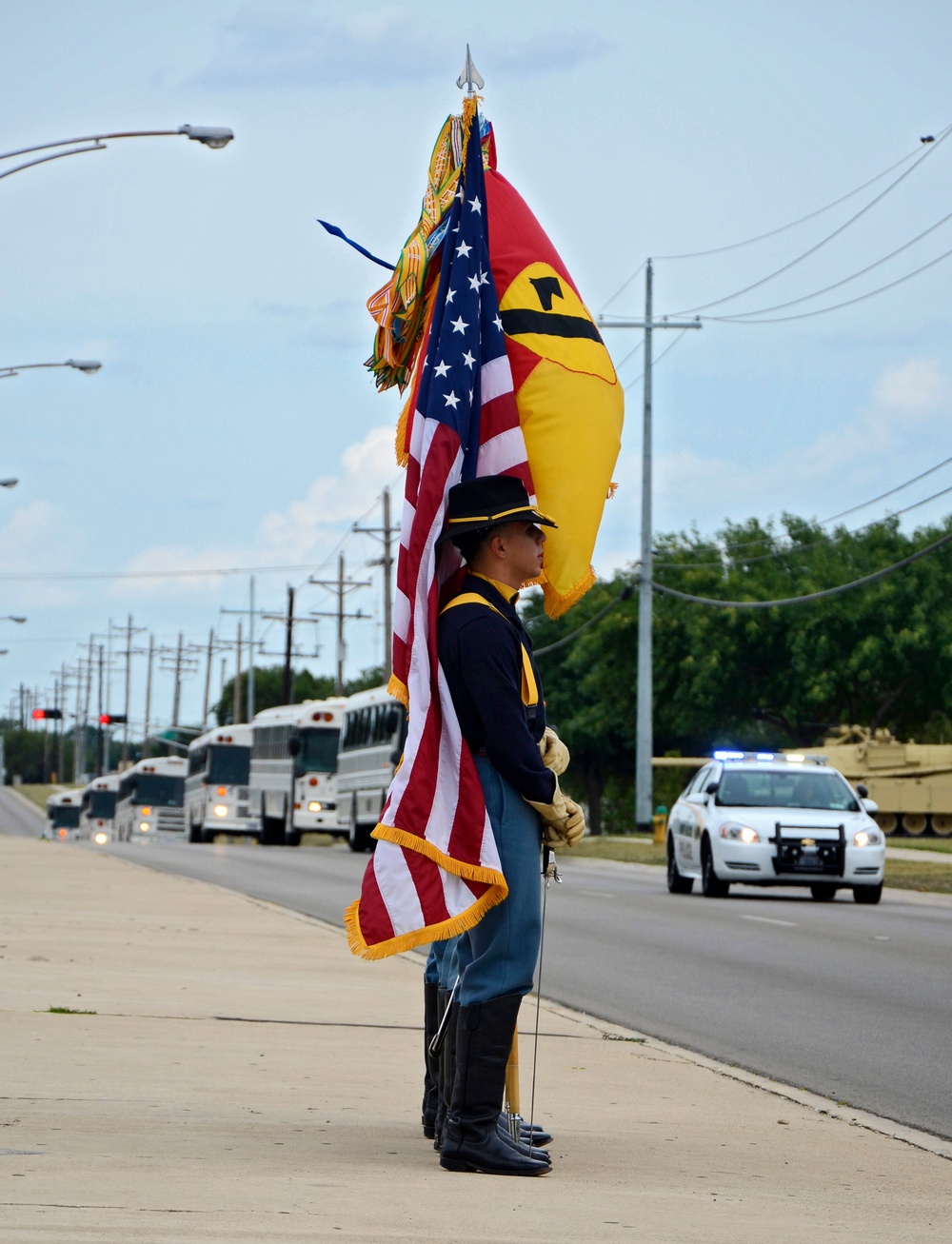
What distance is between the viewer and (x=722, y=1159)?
649 centimetres

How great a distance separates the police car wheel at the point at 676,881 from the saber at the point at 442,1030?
19.6 meters

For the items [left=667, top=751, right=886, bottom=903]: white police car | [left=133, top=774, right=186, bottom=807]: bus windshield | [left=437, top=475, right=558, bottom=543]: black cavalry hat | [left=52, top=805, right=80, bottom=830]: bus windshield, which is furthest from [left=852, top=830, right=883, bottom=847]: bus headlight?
[left=52, top=805, right=80, bottom=830]: bus windshield

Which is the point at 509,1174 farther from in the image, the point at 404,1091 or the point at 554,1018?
the point at 554,1018

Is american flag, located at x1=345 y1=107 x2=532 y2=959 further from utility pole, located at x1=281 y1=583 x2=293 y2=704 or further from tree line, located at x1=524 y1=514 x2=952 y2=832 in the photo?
utility pole, located at x1=281 y1=583 x2=293 y2=704

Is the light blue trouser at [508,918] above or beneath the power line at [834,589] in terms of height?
beneath

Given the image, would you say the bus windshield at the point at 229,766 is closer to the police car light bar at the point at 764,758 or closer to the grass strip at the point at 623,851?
the grass strip at the point at 623,851

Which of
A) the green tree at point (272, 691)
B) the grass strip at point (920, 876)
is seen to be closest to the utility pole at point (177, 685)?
the green tree at point (272, 691)

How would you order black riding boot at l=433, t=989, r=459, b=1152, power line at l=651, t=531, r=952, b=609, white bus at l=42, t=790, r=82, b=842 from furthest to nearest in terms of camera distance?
1. white bus at l=42, t=790, r=82, b=842
2. power line at l=651, t=531, r=952, b=609
3. black riding boot at l=433, t=989, r=459, b=1152

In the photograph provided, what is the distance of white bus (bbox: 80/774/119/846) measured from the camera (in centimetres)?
7950

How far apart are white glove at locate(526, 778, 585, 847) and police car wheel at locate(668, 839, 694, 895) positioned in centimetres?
1988

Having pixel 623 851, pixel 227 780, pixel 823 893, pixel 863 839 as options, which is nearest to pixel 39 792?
pixel 227 780

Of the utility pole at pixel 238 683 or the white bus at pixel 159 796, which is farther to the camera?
the utility pole at pixel 238 683

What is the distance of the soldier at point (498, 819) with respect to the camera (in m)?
5.79

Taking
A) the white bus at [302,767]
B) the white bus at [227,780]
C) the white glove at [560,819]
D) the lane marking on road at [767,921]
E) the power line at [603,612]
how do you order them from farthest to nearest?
the white bus at [227,780]
the power line at [603,612]
the white bus at [302,767]
the lane marking on road at [767,921]
the white glove at [560,819]
